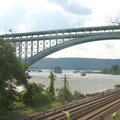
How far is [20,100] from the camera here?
27.8 metres

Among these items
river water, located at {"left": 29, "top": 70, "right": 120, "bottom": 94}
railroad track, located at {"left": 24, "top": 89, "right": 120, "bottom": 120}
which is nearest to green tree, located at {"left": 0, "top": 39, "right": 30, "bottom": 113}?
railroad track, located at {"left": 24, "top": 89, "right": 120, "bottom": 120}

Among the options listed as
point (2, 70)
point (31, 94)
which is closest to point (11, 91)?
point (2, 70)

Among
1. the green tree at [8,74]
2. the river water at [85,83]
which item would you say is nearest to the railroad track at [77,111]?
the green tree at [8,74]

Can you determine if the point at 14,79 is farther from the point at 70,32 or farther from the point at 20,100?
the point at 70,32

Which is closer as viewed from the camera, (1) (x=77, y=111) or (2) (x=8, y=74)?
(2) (x=8, y=74)

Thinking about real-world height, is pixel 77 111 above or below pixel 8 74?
below

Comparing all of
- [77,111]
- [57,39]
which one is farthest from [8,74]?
[57,39]

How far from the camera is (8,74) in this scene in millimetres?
19484

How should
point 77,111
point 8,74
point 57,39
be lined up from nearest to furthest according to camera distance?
point 8,74
point 77,111
point 57,39

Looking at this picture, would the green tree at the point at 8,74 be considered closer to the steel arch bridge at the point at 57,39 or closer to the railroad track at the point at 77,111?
the railroad track at the point at 77,111

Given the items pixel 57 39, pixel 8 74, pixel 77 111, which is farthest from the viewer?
pixel 57 39

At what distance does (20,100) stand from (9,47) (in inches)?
375

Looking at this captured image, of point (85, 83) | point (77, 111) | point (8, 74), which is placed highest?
point (8, 74)

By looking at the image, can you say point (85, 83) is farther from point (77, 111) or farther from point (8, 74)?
point (8, 74)
